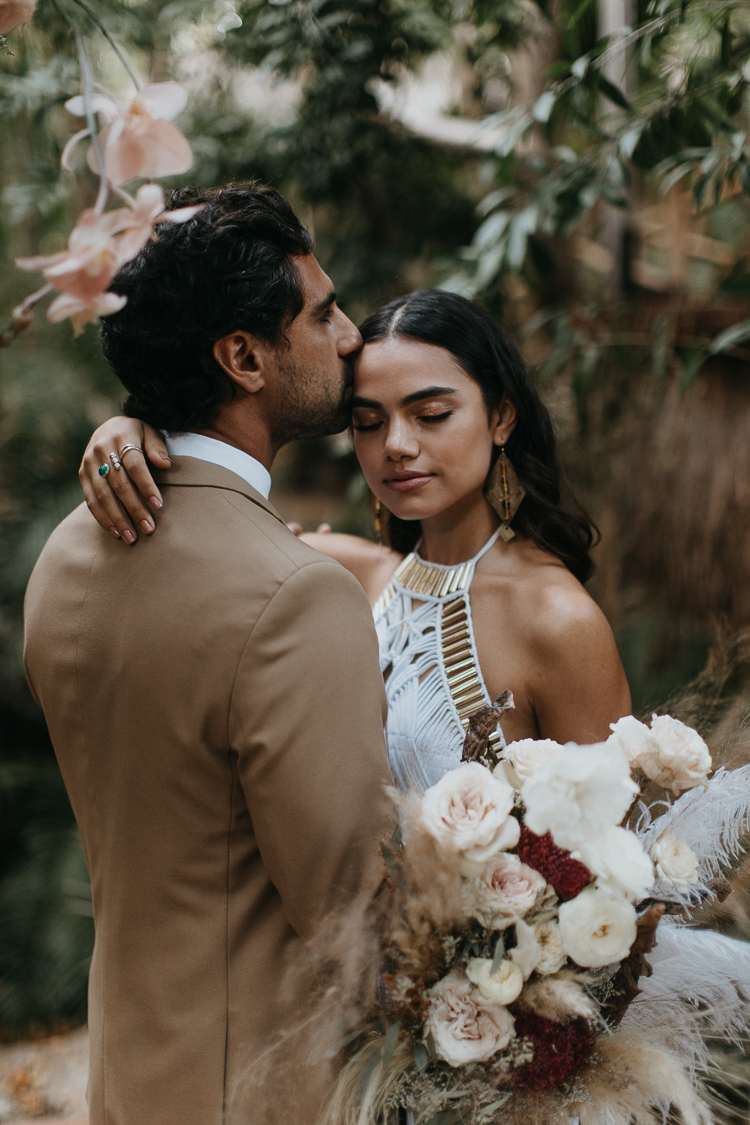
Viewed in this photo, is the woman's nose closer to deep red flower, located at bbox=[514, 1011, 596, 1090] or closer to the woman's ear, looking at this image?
the woman's ear

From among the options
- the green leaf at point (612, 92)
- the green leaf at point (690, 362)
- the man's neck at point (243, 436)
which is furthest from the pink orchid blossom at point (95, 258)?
the green leaf at point (690, 362)

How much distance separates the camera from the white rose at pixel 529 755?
1.04m

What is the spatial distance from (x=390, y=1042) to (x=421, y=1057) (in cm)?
4

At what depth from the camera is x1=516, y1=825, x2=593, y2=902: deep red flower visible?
95cm

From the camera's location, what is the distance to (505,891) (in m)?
0.92

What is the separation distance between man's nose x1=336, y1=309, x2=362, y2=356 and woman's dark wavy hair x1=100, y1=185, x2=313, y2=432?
0.22m

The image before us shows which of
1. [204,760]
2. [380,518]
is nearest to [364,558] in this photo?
[380,518]

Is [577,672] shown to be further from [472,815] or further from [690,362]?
[690,362]

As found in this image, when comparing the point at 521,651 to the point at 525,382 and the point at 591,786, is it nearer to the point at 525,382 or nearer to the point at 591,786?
the point at 525,382

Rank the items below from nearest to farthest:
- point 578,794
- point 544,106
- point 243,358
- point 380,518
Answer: point 578,794 → point 243,358 → point 544,106 → point 380,518

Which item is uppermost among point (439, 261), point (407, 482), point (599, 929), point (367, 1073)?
point (439, 261)

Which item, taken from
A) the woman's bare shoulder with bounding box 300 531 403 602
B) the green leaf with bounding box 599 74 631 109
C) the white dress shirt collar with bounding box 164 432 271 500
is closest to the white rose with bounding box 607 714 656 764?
the white dress shirt collar with bounding box 164 432 271 500

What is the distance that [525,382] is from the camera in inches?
73.7

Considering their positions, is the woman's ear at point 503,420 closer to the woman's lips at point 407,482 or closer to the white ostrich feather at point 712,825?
the woman's lips at point 407,482
